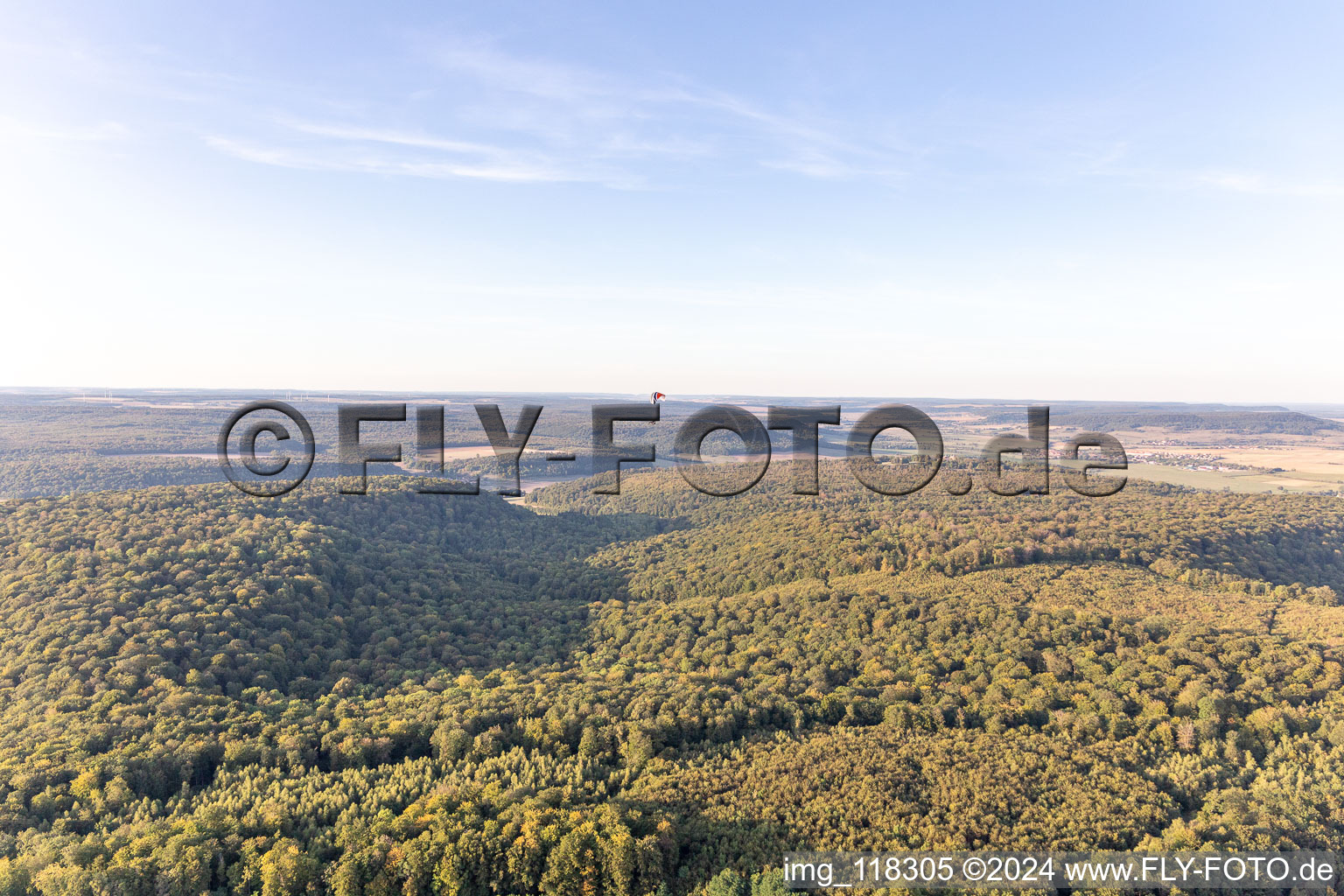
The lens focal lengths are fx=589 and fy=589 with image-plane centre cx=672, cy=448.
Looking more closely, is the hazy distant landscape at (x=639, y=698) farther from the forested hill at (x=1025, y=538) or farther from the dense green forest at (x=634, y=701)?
the forested hill at (x=1025, y=538)

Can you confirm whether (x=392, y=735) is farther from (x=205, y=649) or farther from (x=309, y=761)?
(x=205, y=649)

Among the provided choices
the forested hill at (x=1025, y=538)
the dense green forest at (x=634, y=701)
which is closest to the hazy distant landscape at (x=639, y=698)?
the dense green forest at (x=634, y=701)

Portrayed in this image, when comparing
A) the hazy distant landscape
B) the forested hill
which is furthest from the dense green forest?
the forested hill

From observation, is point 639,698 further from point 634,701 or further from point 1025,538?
point 1025,538

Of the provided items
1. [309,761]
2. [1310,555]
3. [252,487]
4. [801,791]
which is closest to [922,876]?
[801,791]

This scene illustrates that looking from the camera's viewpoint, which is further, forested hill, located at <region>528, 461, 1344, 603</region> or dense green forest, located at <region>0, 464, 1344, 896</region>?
forested hill, located at <region>528, 461, 1344, 603</region>

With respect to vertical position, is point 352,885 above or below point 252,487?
below

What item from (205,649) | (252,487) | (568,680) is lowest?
(568,680)

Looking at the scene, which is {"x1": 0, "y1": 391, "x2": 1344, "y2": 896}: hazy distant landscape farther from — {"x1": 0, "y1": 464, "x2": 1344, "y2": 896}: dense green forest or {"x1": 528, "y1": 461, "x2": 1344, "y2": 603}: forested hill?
{"x1": 528, "y1": 461, "x2": 1344, "y2": 603}: forested hill
